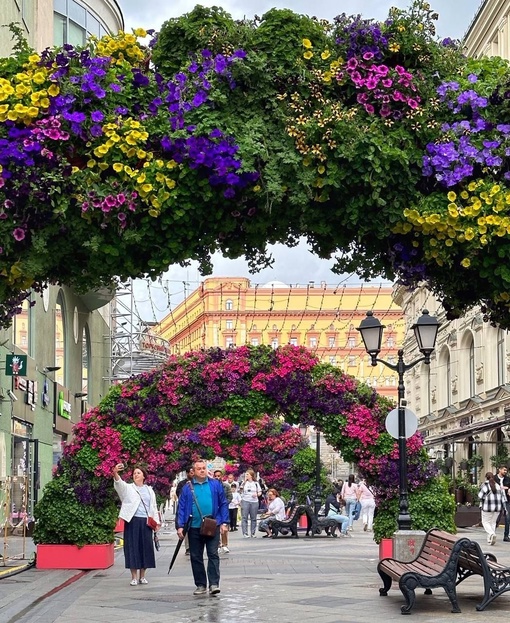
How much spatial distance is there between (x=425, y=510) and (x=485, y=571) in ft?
21.2

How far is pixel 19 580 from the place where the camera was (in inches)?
637

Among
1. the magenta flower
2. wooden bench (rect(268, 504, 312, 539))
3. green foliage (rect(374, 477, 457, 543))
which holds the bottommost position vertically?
wooden bench (rect(268, 504, 312, 539))

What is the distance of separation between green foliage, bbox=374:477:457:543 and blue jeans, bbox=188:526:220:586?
4838 mm

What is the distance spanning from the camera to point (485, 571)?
11594mm

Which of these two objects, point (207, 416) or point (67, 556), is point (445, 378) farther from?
point (67, 556)

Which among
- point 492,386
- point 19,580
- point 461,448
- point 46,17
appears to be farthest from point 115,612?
point 461,448

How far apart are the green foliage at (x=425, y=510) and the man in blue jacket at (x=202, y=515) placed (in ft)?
15.1

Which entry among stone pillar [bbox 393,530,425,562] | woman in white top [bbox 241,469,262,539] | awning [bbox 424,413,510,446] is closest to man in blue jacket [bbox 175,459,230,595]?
stone pillar [bbox 393,530,425,562]

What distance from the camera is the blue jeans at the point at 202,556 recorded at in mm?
13789

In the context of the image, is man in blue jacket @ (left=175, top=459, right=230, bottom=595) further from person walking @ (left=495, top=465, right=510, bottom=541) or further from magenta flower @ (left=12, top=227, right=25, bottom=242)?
person walking @ (left=495, top=465, right=510, bottom=541)

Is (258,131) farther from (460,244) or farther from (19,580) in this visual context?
(19,580)

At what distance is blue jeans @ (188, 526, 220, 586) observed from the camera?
45.2 ft

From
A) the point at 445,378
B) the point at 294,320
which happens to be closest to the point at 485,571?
the point at 445,378

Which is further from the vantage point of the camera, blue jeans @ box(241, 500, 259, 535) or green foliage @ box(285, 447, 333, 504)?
green foliage @ box(285, 447, 333, 504)
